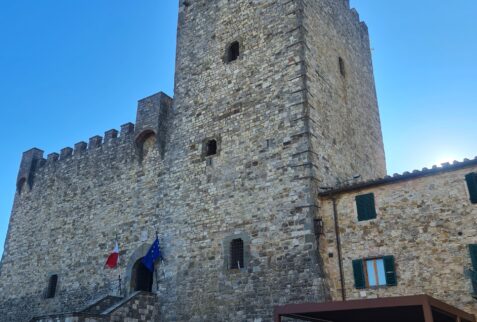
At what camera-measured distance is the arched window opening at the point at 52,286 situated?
18.2 meters

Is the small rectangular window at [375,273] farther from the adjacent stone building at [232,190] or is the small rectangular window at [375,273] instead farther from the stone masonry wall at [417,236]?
the adjacent stone building at [232,190]

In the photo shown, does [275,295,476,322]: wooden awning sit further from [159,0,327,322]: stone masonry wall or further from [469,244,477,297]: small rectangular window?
[159,0,327,322]: stone masonry wall

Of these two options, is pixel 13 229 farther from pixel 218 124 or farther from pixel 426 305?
pixel 426 305

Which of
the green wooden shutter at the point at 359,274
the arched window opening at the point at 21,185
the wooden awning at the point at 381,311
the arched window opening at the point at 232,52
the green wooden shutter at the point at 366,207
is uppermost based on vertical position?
the arched window opening at the point at 232,52

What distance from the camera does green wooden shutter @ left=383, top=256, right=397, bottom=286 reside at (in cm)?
1116

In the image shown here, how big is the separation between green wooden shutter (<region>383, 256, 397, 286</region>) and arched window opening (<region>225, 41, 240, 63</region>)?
793 cm

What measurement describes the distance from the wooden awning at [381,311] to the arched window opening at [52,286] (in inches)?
453

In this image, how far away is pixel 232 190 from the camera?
13.9 meters

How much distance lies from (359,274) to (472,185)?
3.25m

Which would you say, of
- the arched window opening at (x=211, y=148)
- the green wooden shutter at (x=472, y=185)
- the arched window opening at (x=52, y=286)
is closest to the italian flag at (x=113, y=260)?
the arched window opening at (x=52, y=286)

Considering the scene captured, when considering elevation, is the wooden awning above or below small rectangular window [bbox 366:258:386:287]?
below

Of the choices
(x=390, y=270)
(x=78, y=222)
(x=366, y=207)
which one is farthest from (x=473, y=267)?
(x=78, y=222)

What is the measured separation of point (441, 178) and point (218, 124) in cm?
674

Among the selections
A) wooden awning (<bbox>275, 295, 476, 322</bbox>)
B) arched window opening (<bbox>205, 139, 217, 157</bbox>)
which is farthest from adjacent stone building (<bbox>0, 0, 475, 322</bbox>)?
wooden awning (<bbox>275, 295, 476, 322</bbox>)
